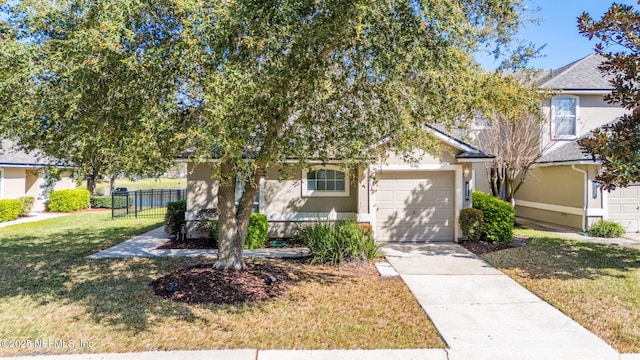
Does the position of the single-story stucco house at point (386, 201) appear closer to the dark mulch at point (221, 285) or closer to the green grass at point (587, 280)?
the green grass at point (587, 280)

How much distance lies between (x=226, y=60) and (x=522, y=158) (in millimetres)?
12868

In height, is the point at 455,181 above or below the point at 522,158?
below

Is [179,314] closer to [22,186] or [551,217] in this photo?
[551,217]

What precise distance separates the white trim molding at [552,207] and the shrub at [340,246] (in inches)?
369

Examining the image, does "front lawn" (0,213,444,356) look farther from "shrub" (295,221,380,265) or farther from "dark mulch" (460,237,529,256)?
"dark mulch" (460,237,529,256)

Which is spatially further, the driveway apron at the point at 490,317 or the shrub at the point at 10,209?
the shrub at the point at 10,209

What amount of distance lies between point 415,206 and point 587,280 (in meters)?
5.06

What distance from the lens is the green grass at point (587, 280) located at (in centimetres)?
526

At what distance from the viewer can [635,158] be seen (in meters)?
6.88

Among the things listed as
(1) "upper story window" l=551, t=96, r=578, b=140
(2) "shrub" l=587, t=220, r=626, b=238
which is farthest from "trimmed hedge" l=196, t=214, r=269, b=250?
(1) "upper story window" l=551, t=96, r=578, b=140

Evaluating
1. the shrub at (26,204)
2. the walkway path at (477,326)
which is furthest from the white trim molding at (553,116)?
the shrub at (26,204)

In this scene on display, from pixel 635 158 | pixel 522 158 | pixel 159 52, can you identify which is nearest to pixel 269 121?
pixel 159 52

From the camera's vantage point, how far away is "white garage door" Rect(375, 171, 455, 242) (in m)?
11.6

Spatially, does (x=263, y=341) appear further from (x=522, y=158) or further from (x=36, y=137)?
(x=522, y=158)
